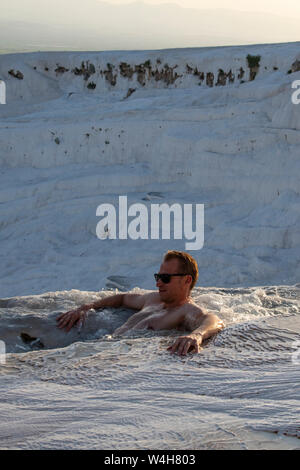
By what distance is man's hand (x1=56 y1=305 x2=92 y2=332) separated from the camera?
4.64 metres

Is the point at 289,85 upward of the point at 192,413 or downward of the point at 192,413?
upward

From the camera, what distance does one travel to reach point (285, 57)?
1516 cm

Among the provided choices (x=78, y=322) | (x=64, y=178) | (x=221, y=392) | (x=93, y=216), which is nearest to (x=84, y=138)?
(x=64, y=178)

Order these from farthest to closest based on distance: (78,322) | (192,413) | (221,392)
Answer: (78,322) < (221,392) < (192,413)

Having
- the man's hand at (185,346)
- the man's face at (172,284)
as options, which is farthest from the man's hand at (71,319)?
the man's hand at (185,346)

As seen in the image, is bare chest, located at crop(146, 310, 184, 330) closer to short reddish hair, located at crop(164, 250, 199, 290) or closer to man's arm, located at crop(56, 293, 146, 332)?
short reddish hair, located at crop(164, 250, 199, 290)

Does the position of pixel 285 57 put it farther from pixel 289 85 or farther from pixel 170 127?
pixel 170 127

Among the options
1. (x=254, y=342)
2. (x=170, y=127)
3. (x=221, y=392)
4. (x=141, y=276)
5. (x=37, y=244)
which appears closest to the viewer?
(x=221, y=392)

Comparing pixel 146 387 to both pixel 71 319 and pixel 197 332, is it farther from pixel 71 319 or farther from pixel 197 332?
pixel 71 319

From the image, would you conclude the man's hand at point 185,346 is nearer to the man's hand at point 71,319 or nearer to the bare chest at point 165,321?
the bare chest at point 165,321

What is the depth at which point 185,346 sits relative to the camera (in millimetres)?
3662

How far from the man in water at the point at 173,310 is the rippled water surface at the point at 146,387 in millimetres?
82

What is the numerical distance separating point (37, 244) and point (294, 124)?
224 inches

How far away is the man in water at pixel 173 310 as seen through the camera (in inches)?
166
